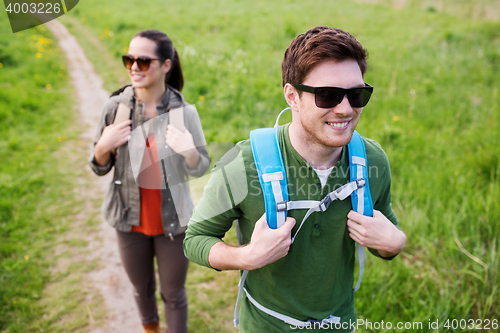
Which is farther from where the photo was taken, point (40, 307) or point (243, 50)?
point (243, 50)

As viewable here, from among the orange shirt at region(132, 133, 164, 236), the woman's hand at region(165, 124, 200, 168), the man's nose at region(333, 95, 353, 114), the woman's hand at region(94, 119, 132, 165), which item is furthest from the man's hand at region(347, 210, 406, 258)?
the woman's hand at region(94, 119, 132, 165)

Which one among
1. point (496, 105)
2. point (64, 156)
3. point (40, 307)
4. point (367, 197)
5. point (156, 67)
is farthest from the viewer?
point (64, 156)

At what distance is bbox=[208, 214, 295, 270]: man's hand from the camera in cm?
123

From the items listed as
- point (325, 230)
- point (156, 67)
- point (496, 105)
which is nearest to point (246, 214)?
point (325, 230)

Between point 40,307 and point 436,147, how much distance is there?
185 inches

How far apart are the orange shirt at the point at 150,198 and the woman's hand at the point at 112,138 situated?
150 millimetres

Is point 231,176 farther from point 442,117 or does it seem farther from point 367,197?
point 442,117

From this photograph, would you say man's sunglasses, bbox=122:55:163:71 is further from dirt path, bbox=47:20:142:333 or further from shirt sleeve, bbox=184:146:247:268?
dirt path, bbox=47:20:142:333

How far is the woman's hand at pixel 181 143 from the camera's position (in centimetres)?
200

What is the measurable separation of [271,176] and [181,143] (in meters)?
0.89

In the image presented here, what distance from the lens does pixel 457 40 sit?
8.21 meters

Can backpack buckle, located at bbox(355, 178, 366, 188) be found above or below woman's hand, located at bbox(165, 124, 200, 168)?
below

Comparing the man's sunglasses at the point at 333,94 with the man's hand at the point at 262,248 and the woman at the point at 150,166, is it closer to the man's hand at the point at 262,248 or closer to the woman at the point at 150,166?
the man's hand at the point at 262,248

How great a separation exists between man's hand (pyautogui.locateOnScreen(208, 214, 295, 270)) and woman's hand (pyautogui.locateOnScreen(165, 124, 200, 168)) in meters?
0.88
